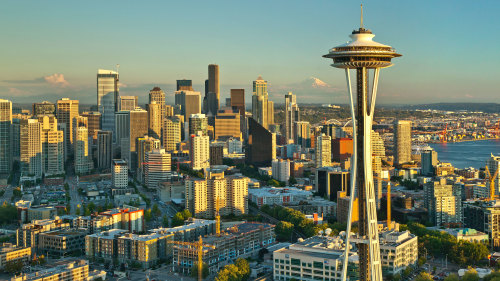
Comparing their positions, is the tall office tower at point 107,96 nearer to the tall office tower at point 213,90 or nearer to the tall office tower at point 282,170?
the tall office tower at point 213,90

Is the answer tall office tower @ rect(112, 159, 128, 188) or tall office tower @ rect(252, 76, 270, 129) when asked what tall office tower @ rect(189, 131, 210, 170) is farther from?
tall office tower @ rect(252, 76, 270, 129)

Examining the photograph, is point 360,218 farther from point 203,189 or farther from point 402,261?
point 203,189

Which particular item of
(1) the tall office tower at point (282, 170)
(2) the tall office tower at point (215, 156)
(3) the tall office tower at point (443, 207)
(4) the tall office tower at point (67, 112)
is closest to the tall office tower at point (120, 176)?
(2) the tall office tower at point (215, 156)

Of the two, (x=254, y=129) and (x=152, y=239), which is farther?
(x=254, y=129)

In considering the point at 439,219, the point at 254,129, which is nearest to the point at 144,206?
the point at 439,219

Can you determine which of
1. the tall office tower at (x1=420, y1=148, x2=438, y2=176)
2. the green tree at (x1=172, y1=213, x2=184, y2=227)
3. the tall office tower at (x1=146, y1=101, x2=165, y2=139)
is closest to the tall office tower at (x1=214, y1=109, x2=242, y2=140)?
the tall office tower at (x1=146, y1=101, x2=165, y2=139)

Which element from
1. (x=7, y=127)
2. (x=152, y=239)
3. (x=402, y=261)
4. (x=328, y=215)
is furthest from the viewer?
(x=7, y=127)

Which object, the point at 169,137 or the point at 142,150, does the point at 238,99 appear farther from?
the point at 142,150
